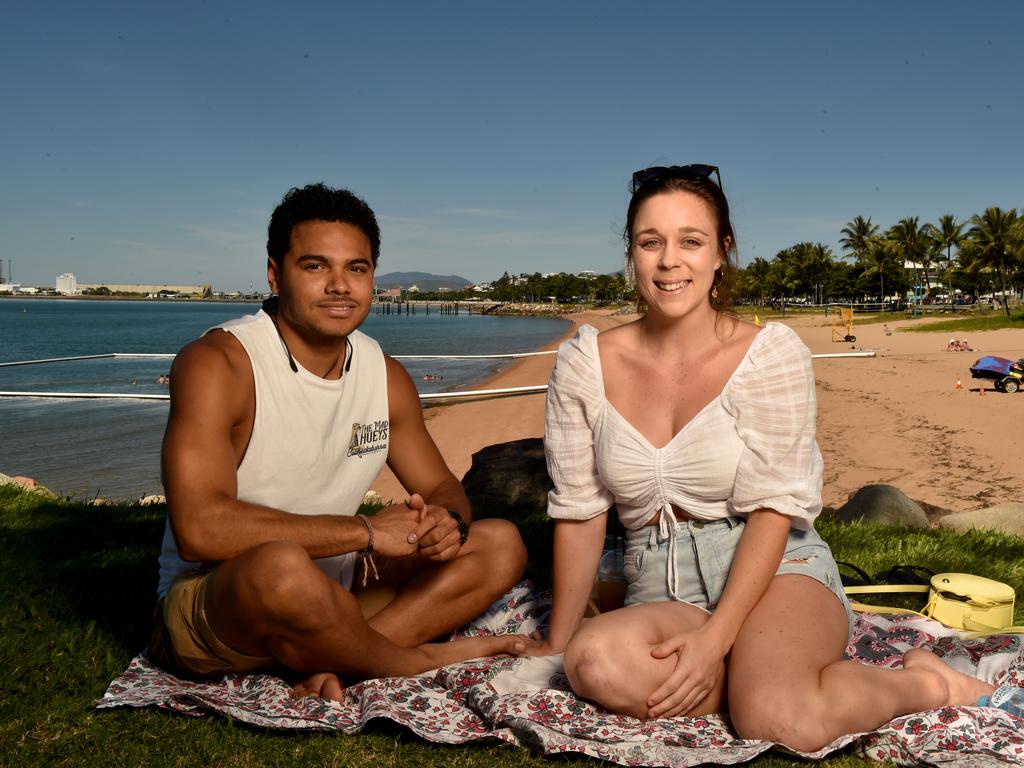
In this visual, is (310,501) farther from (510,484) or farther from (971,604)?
(510,484)

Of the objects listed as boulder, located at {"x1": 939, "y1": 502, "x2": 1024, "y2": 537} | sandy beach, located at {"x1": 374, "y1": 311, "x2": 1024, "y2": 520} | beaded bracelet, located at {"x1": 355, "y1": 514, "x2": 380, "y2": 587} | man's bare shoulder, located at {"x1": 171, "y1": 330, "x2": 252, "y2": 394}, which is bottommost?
sandy beach, located at {"x1": 374, "y1": 311, "x2": 1024, "y2": 520}

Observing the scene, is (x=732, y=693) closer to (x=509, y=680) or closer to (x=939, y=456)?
(x=509, y=680)

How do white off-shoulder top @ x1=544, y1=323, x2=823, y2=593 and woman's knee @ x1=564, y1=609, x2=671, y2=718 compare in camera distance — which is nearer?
woman's knee @ x1=564, y1=609, x2=671, y2=718

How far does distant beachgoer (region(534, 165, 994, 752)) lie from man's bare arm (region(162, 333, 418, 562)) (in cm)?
86

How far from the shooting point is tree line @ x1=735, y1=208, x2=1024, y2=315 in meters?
50.8

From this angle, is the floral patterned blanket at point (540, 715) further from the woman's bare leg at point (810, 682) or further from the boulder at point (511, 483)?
the boulder at point (511, 483)

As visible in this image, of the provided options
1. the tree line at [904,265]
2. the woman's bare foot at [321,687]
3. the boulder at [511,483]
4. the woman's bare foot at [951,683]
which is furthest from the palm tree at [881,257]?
the woman's bare foot at [321,687]

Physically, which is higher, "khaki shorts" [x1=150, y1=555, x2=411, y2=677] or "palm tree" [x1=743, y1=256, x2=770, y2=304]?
"palm tree" [x1=743, y1=256, x2=770, y2=304]

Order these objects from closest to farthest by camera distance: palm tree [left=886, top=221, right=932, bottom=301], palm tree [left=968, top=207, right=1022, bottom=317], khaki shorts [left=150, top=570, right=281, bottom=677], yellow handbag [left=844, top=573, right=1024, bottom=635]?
khaki shorts [left=150, top=570, right=281, bottom=677] < yellow handbag [left=844, top=573, right=1024, bottom=635] < palm tree [left=968, top=207, right=1022, bottom=317] < palm tree [left=886, top=221, right=932, bottom=301]

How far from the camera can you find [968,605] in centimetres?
356

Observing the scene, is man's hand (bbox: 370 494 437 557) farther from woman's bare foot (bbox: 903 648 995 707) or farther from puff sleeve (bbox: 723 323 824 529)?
woman's bare foot (bbox: 903 648 995 707)

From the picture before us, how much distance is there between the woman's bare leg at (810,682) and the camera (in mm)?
2362


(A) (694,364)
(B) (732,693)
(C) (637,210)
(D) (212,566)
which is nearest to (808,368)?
(A) (694,364)

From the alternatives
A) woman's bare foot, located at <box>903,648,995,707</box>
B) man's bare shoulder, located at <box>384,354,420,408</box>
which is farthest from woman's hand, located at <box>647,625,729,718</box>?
man's bare shoulder, located at <box>384,354,420,408</box>
